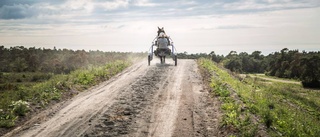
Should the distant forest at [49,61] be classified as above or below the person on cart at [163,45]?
below

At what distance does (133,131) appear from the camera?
27.7 feet

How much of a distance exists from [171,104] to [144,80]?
640cm

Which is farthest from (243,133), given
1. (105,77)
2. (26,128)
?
(105,77)

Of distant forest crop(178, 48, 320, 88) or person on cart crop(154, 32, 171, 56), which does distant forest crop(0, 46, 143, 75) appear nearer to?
person on cart crop(154, 32, 171, 56)

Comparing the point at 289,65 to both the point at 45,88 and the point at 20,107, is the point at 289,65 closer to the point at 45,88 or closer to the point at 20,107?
the point at 45,88

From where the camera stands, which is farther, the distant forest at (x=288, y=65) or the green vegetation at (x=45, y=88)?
the distant forest at (x=288, y=65)

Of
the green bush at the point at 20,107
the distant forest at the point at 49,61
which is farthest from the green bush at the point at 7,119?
the distant forest at the point at 49,61

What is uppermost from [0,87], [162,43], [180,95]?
[162,43]

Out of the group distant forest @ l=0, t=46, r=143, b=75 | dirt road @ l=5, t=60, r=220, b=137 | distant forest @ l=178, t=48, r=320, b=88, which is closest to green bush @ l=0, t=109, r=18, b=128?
dirt road @ l=5, t=60, r=220, b=137

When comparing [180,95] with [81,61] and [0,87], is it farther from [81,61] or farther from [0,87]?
[81,61]

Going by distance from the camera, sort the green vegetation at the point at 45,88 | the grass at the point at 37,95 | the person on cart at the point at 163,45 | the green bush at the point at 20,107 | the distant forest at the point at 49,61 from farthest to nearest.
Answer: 1. the distant forest at the point at 49,61
2. the person on cart at the point at 163,45
3. the green vegetation at the point at 45,88
4. the green bush at the point at 20,107
5. the grass at the point at 37,95

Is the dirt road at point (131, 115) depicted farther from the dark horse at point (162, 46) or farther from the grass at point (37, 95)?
the dark horse at point (162, 46)

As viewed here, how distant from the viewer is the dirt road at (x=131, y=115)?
8.54 metres

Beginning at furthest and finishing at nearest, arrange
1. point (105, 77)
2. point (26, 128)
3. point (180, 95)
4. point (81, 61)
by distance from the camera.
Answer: point (81, 61) < point (105, 77) < point (180, 95) < point (26, 128)
